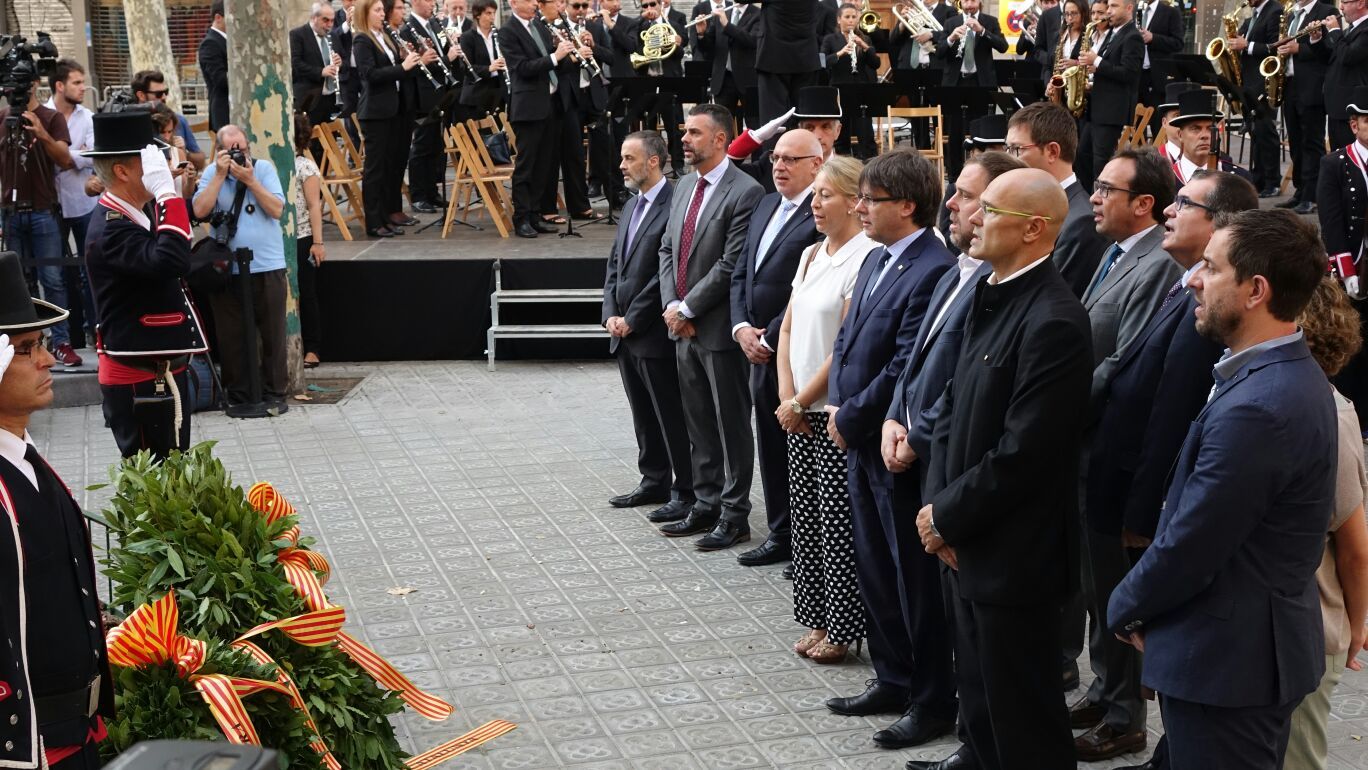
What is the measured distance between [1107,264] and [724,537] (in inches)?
114

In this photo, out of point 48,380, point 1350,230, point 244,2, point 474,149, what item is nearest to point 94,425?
point 244,2

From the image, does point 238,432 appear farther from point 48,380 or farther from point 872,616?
point 48,380

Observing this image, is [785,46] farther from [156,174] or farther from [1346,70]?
[156,174]

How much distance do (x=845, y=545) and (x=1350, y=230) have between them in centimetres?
468

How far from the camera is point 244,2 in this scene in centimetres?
1073

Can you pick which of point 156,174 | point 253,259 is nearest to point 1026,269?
point 156,174

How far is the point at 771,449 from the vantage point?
23.7 ft

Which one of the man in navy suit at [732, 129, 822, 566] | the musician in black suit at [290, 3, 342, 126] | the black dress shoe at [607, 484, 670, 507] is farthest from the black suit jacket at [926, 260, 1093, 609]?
the musician in black suit at [290, 3, 342, 126]

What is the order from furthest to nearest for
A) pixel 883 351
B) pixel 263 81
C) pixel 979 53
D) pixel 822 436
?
pixel 979 53
pixel 263 81
pixel 822 436
pixel 883 351

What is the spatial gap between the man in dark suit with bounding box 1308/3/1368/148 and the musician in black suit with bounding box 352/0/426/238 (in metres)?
8.18

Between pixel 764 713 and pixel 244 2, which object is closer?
pixel 764 713

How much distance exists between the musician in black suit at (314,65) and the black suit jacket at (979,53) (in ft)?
22.4

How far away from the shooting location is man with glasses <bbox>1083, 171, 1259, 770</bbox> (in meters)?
4.47

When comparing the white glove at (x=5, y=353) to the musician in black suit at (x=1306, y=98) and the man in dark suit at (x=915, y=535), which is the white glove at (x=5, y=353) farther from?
the musician in black suit at (x=1306, y=98)
